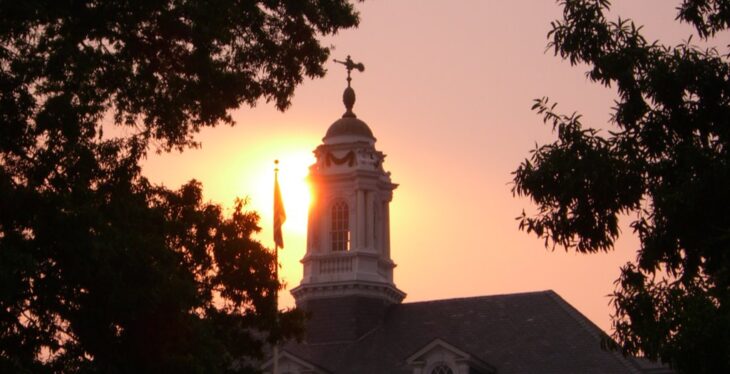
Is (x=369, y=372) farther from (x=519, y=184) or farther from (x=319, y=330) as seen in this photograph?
(x=519, y=184)

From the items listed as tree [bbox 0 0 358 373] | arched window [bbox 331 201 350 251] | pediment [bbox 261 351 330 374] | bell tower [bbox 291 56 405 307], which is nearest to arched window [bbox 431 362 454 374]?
pediment [bbox 261 351 330 374]

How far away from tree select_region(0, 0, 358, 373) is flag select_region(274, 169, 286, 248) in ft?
44.9

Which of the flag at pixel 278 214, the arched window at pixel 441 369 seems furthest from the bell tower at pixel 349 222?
the flag at pixel 278 214

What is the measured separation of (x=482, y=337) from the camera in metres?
52.8

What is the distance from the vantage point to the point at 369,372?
52.7 m

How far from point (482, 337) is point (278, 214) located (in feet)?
45.0

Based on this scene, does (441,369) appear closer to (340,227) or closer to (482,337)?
(482,337)

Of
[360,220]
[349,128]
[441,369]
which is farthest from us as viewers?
[349,128]

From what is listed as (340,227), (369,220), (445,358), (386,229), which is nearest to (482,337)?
(445,358)

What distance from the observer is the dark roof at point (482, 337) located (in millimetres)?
49987

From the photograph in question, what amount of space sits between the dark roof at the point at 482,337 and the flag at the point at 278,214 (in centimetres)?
1048

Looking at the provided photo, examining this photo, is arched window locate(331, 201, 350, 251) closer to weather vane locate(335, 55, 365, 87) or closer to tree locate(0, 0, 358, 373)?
weather vane locate(335, 55, 365, 87)

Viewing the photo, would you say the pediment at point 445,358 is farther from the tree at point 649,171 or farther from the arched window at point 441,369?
the tree at point 649,171

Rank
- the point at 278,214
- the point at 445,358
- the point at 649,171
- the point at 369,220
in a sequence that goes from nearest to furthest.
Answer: the point at 649,171
the point at 278,214
the point at 445,358
the point at 369,220
